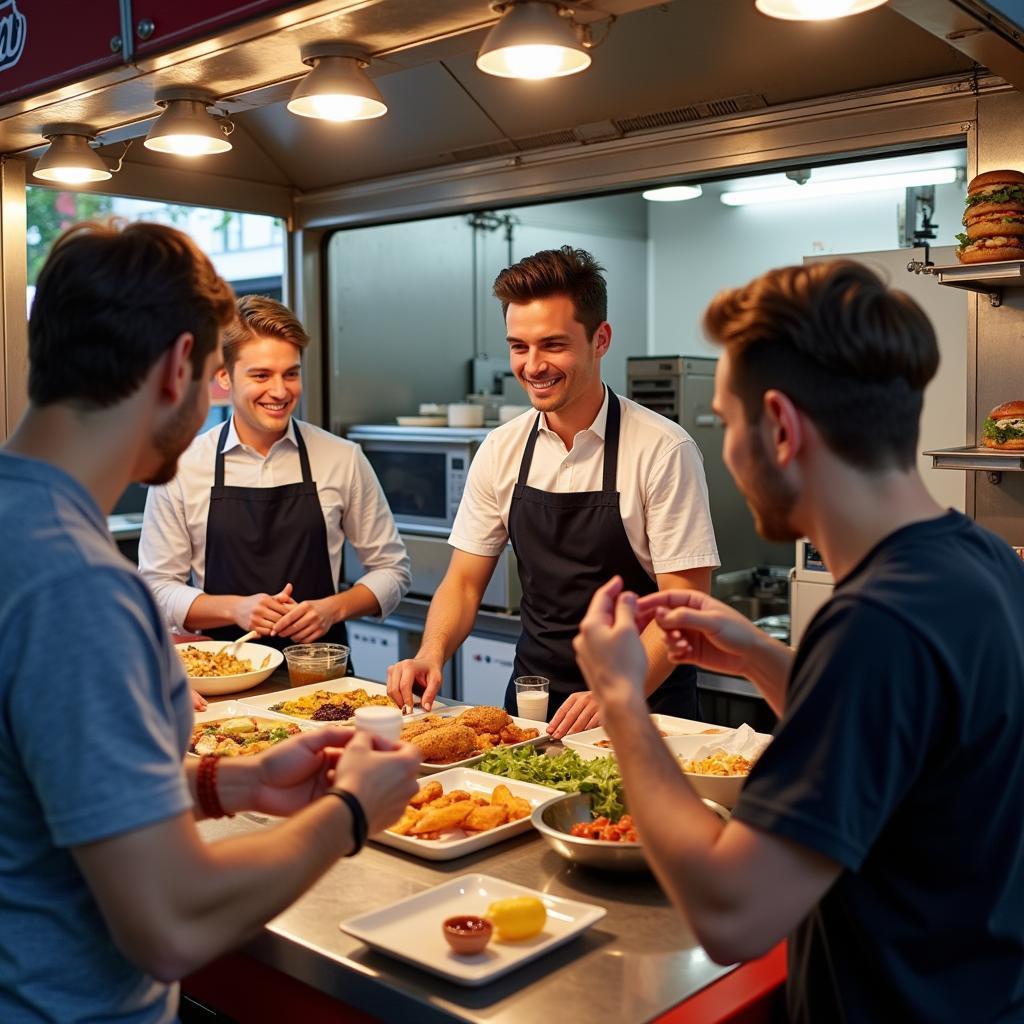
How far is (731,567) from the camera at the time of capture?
17.7 feet

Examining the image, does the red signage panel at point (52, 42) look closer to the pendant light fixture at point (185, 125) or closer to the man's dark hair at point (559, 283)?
the pendant light fixture at point (185, 125)

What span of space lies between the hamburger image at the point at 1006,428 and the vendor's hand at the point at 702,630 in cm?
144

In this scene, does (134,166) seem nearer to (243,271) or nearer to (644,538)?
(644,538)

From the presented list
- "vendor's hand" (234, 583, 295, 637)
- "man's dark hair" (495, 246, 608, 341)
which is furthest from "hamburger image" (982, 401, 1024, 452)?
"vendor's hand" (234, 583, 295, 637)

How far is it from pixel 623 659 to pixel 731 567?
13.2 ft

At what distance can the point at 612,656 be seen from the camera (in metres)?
1.48

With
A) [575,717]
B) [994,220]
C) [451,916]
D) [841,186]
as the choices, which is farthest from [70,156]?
[841,186]

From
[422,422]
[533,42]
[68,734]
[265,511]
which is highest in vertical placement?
[533,42]

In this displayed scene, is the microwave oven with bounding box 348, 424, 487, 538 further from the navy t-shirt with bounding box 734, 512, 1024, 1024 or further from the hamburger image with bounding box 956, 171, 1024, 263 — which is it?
the navy t-shirt with bounding box 734, 512, 1024, 1024

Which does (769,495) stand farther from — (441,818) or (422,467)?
(422,467)

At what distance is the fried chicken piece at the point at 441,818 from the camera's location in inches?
78.1

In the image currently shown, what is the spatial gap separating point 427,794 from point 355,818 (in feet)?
2.02

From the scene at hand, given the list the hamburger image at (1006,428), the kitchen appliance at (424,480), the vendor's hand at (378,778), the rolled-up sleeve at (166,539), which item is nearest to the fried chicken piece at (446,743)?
the vendor's hand at (378,778)

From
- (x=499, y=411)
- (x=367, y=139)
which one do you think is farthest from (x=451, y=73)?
(x=499, y=411)
